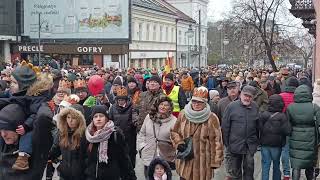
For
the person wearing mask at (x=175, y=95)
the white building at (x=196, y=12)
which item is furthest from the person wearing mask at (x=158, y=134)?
the white building at (x=196, y=12)

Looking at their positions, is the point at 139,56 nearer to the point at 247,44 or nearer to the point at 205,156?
the point at 247,44

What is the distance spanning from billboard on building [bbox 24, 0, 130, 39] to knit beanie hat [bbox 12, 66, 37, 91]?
44.2 m

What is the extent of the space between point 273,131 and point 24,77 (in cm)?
455

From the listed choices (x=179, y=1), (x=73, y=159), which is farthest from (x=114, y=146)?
(x=179, y=1)

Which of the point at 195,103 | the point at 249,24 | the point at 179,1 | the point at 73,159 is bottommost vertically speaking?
the point at 73,159

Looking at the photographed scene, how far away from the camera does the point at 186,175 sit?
713 centimetres

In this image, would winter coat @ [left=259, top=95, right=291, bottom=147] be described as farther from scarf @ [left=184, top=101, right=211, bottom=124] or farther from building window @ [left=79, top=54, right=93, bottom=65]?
building window @ [left=79, top=54, right=93, bottom=65]

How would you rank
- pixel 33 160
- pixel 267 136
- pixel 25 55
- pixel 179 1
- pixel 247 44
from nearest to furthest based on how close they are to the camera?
pixel 33 160 → pixel 267 136 → pixel 247 44 → pixel 25 55 → pixel 179 1

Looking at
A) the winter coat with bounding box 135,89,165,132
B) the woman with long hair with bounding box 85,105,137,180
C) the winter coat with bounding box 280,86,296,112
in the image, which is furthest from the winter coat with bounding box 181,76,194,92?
the woman with long hair with bounding box 85,105,137,180

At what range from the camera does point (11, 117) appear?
4.59 meters

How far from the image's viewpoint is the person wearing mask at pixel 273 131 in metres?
8.22

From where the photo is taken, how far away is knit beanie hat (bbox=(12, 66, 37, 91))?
4.77 m

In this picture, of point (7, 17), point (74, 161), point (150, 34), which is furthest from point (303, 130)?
point (150, 34)

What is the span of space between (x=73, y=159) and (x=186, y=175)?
6.13 ft
